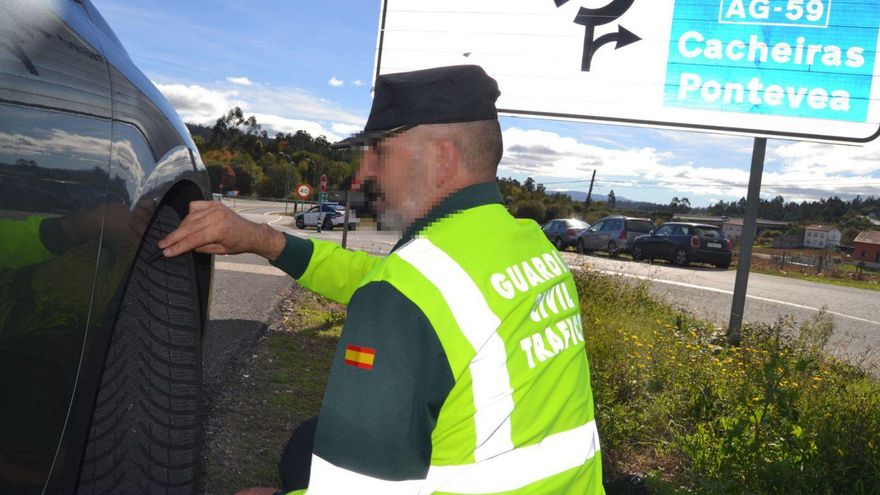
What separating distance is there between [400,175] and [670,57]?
5871mm

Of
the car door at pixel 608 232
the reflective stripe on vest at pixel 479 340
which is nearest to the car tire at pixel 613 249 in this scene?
the car door at pixel 608 232

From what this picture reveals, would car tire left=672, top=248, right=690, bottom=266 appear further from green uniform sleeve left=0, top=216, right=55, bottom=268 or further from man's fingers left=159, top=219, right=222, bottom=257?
green uniform sleeve left=0, top=216, right=55, bottom=268

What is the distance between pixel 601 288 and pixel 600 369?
9.93 ft

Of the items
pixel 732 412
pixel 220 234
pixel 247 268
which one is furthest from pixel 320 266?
pixel 247 268

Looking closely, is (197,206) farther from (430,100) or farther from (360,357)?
(360,357)

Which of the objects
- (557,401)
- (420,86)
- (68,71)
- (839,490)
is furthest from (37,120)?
(839,490)

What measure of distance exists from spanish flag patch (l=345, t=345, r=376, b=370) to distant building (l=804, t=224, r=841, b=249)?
8723 cm

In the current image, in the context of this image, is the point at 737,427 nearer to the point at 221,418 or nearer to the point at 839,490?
the point at 839,490

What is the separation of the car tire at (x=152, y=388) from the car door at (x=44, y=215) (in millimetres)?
488

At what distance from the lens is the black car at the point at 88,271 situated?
1.32 metres

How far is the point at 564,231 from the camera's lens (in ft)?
103

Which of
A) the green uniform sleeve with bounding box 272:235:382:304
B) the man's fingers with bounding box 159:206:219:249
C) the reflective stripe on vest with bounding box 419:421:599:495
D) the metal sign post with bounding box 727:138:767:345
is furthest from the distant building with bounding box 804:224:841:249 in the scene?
the reflective stripe on vest with bounding box 419:421:599:495

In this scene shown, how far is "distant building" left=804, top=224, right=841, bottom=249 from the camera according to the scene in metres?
84.8

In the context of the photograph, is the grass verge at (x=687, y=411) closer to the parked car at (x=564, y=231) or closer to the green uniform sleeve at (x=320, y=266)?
the green uniform sleeve at (x=320, y=266)
